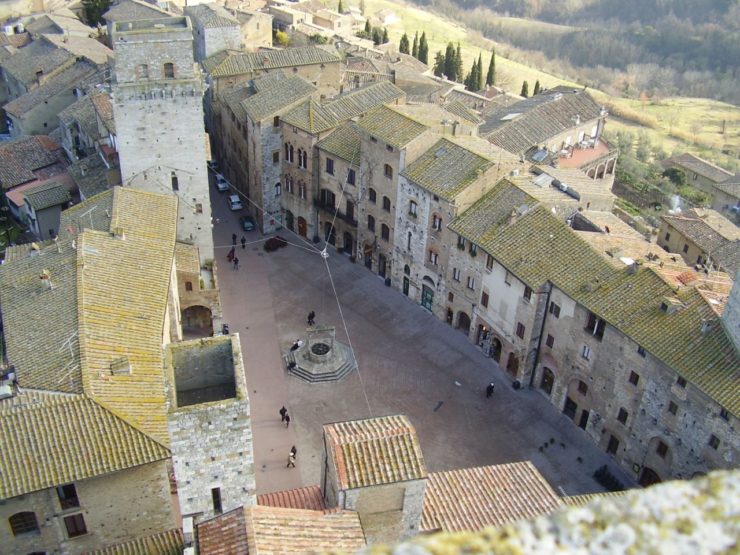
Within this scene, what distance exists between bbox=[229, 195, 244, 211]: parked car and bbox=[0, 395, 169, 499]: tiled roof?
122 ft

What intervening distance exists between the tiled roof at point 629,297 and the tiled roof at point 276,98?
877 inches

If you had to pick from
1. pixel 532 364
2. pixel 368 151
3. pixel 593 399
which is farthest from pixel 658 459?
pixel 368 151

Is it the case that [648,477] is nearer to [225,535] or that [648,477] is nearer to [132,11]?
[225,535]

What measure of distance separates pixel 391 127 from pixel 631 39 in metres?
124

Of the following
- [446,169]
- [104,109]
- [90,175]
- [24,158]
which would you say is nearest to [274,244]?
[90,175]

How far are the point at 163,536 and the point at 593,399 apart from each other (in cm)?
2460

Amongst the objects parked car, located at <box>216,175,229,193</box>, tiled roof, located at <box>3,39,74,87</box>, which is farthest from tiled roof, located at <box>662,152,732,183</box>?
tiled roof, located at <box>3,39,74,87</box>

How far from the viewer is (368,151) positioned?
5366 cm

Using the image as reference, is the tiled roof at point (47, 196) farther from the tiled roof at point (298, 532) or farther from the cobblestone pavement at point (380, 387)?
the tiled roof at point (298, 532)

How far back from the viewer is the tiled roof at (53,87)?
67.7 m

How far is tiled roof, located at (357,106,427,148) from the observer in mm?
51094

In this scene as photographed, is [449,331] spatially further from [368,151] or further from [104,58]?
[104,58]

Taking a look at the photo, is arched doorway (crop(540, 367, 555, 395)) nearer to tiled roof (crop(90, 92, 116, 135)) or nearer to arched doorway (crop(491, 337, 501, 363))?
Result: arched doorway (crop(491, 337, 501, 363))

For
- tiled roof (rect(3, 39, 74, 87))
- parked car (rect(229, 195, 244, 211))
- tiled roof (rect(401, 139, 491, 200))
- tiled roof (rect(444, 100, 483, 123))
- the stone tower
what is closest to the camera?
the stone tower
